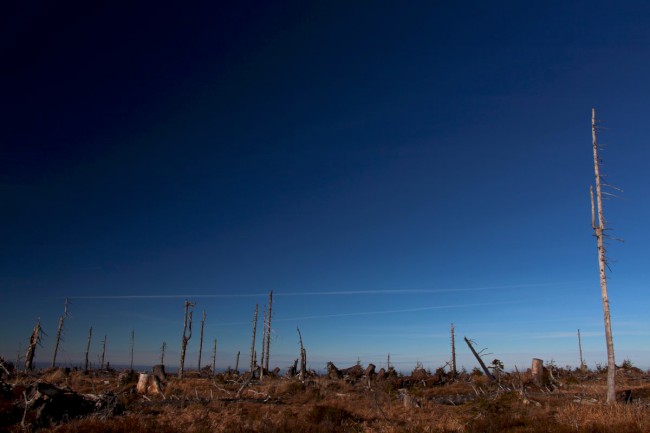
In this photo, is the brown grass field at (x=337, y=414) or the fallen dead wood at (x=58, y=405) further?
the fallen dead wood at (x=58, y=405)

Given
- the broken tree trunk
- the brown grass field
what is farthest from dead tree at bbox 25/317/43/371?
the broken tree trunk

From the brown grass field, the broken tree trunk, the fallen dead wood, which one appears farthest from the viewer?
the broken tree trunk

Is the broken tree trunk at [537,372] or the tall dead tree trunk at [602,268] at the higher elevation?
the tall dead tree trunk at [602,268]

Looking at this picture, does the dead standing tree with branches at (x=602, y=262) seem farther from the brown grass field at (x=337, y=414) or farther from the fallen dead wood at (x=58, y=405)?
the fallen dead wood at (x=58, y=405)

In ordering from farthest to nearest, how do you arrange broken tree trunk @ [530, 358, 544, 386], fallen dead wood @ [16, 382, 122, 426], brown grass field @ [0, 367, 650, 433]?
broken tree trunk @ [530, 358, 544, 386], fallen dead wood @ [16, 382, 122, 426], brown grass field @ [0, 367, 650, 433]

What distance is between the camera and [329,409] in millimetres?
20062

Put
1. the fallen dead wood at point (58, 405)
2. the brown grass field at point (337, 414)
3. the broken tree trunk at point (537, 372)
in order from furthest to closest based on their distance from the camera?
the broken tree trunk at point (537, 372) < the fallen dead wood at point (58, 405) < the brown grass field at point (337, 414)

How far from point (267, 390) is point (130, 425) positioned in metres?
14.9

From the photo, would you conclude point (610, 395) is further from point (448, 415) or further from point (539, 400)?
point (448, 415)

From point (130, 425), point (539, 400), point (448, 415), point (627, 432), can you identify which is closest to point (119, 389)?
point (130, 425)

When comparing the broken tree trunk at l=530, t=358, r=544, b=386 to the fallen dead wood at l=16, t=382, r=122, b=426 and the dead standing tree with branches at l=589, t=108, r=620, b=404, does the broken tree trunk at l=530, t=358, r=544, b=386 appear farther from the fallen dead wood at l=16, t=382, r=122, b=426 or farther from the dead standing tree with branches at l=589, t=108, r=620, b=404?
the fallen dead wood at l=16, t=382, r=122, b=426

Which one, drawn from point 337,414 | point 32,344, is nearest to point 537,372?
point 337,414

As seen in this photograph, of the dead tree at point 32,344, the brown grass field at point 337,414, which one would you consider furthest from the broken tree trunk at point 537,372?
the dead tree at point 32,344

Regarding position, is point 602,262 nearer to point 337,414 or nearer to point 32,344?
point 337,414
